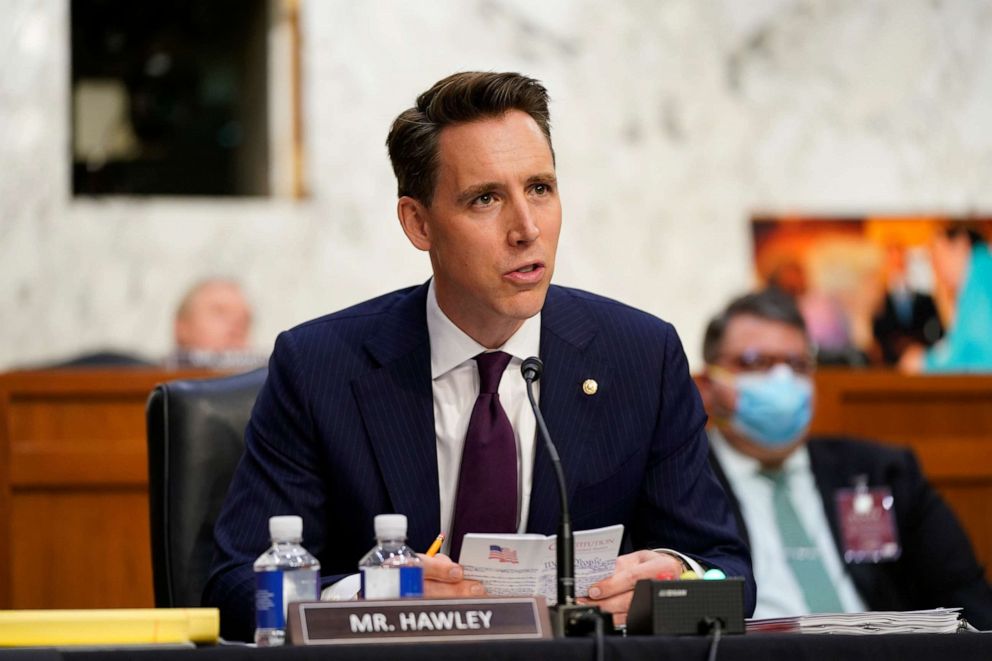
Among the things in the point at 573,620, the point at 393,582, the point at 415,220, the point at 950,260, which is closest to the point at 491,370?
the point at 415,220

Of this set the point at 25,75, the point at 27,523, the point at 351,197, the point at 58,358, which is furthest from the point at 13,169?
the point at 27,523

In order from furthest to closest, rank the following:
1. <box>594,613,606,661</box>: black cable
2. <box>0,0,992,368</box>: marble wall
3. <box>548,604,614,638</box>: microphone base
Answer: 1. <box>0,0,992,368</box>: marble wall
2. <box>548,604,614,638</box>: microphone base
3. <box>594,613,606,661</box>: black cable

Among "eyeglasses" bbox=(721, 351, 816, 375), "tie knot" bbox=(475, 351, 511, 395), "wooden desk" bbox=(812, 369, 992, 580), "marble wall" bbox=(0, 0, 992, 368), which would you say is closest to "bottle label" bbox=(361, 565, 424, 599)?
"tie knot" bbox=(475, 351, 511, 395)

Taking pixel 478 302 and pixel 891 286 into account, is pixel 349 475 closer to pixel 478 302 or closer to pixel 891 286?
pixel 478 302

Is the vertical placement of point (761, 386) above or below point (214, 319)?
below

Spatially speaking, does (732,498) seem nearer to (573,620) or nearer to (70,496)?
(70,496)

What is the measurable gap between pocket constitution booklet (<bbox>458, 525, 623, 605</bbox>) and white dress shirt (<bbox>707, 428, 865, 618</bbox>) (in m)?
1.65

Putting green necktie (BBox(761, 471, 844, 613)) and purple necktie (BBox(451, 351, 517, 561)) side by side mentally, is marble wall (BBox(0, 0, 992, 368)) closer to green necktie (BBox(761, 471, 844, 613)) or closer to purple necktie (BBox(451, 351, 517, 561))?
green necktie (BBox(761, 471, 844, 613))

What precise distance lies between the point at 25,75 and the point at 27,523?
127 inches

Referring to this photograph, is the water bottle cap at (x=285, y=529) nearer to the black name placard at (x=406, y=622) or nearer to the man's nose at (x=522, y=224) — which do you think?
the black name placard at (x=406, y=622)

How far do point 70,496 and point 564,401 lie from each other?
156 cm

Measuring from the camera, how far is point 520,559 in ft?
6.04

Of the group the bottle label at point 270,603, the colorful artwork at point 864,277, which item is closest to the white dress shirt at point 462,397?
the bottle label at point 270,603

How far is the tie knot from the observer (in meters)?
2.43
